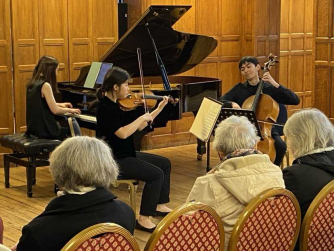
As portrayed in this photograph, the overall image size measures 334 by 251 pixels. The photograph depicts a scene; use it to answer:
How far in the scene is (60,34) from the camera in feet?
25.2

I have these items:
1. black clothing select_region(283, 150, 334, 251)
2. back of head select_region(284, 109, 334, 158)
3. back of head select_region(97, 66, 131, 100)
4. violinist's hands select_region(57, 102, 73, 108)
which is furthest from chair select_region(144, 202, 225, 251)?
violinist's hands select_region(57, 102, 73, 108)

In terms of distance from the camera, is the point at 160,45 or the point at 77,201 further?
the point at 160,45

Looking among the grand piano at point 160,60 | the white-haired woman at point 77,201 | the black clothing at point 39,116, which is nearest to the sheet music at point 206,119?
the grand piano at point 160,60

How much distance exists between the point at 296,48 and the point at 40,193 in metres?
5.47

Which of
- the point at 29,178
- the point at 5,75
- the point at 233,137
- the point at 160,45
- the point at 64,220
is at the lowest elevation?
the point at 29,178

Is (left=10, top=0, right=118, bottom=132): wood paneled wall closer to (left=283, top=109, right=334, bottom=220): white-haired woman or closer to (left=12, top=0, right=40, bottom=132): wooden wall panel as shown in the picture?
(left=12, top=0, right=40, bottom=132): wooden wall panel

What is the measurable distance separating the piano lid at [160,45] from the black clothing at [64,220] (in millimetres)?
3779

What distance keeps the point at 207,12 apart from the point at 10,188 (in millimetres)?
3751

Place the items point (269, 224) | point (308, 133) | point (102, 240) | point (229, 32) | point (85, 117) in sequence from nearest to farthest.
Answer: point (102, 240) < point (269, 224) < point (308, 133) < point (85, 117) < point (229, 32)

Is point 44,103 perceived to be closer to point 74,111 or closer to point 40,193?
point 74,111

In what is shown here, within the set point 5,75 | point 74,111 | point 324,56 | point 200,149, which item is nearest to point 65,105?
point 74,111

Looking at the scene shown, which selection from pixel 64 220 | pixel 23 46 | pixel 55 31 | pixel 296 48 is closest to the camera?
pixel 64 220

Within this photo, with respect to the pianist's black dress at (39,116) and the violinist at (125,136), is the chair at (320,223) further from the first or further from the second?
the pianist's black dress at (39,116)

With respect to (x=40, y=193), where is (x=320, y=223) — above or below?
above
